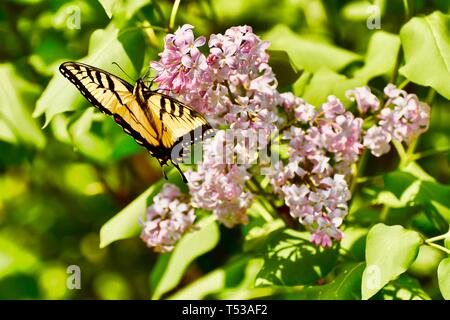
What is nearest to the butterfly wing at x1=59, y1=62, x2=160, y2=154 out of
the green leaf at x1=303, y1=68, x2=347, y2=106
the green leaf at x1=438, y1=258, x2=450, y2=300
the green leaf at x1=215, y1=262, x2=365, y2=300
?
the green leaf at x1=303, y1=68, x2=347, y2=106

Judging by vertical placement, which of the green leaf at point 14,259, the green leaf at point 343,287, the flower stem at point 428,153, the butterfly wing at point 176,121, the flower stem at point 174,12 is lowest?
the green leaf at point 14,259

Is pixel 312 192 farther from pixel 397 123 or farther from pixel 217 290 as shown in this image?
pixel 217 290

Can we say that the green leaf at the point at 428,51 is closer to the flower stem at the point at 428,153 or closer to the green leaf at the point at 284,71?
the green leaf at the point at 284,71

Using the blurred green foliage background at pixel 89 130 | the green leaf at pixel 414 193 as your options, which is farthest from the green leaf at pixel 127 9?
the green leaf at pixel 414 193

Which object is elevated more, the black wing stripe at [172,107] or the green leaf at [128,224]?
the black wing stripe at [172,107]

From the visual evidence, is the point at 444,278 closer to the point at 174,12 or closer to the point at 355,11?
the point at 174,12

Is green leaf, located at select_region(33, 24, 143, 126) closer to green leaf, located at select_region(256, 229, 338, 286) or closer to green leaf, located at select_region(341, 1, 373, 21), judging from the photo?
green leaf, located at select_region(256, 229, 338, 286)

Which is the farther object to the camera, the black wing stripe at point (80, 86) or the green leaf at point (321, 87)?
the green leaf at point (321, 87)
